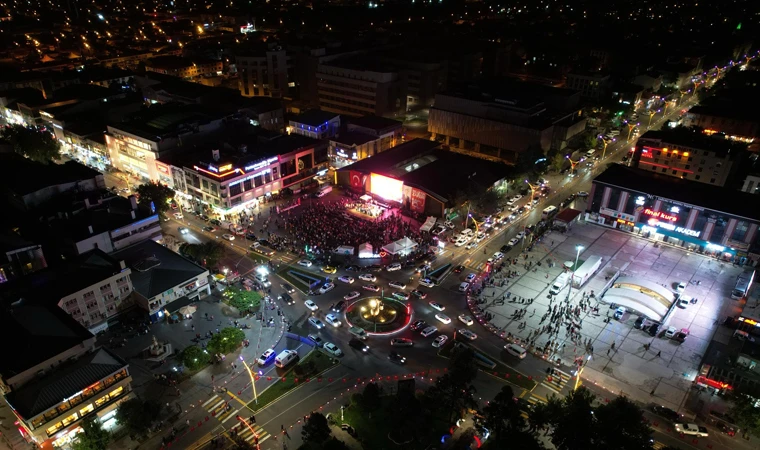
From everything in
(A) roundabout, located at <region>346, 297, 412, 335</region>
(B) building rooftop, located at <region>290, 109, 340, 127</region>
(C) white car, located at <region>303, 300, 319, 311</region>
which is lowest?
(A) roundabout, located at <region>346, 297, 412, 335</region>

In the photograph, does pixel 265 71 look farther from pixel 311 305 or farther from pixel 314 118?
pixel 311 305

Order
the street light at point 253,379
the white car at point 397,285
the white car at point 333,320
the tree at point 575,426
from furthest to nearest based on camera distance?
the white car at point 397,285 < the white car at point 333,320 < the street light at point 253,379 < the tree at point 575,426

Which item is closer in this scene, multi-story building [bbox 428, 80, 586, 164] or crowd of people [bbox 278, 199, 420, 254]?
crowd of people [bbox 278, 199, 420, 254]

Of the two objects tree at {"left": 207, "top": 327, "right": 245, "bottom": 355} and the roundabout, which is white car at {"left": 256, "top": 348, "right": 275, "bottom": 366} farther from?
the roundabout

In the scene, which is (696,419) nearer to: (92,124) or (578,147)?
(578,147)

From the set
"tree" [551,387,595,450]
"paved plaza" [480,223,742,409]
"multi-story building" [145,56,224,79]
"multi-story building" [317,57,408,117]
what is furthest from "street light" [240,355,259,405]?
"multi-story building" [145,56,224,79]

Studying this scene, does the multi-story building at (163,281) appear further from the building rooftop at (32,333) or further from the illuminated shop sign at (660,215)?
the illuminated shop sign at (660,215)

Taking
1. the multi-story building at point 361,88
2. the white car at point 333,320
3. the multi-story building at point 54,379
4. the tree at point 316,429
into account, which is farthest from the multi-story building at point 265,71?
the tree at point 316,429
